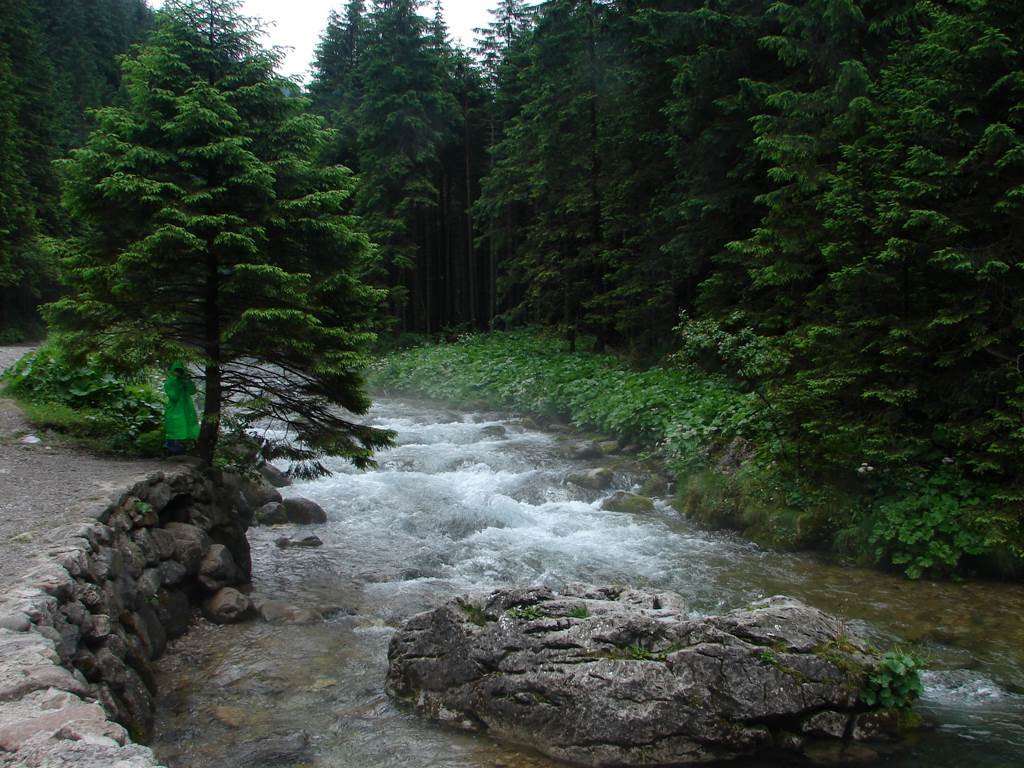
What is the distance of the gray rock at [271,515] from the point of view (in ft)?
38.6

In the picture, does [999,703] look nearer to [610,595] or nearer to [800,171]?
[610,595]

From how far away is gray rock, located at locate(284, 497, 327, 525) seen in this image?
1195 cm

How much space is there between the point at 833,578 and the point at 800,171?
21.5 ft

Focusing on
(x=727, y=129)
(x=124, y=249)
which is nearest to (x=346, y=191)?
(x=124, y=249)

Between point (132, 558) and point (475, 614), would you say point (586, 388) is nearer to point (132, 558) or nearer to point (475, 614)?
point (475, 614)

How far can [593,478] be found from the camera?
13391 millimetres

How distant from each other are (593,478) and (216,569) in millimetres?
6892

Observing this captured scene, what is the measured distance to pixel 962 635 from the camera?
7.45 m

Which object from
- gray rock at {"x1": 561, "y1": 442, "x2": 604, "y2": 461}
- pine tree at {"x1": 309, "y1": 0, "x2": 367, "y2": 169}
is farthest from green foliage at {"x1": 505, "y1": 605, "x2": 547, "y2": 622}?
pine tree at {"x1": 309, "y1": 0, "x2": 367, "y2": 169}

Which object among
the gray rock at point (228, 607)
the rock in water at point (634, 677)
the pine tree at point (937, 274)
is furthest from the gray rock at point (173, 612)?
the pine tree at point (937, 274)

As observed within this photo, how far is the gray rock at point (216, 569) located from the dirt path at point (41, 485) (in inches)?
44.8

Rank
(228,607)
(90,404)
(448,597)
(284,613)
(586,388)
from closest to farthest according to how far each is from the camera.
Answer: (228,607), (284,613), (448,597), (90,404), (586,388)

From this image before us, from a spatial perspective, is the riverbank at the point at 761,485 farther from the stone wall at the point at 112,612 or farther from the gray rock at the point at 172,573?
the gray rock at the point at 172,573

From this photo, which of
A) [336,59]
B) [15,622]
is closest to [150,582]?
[15,622]
